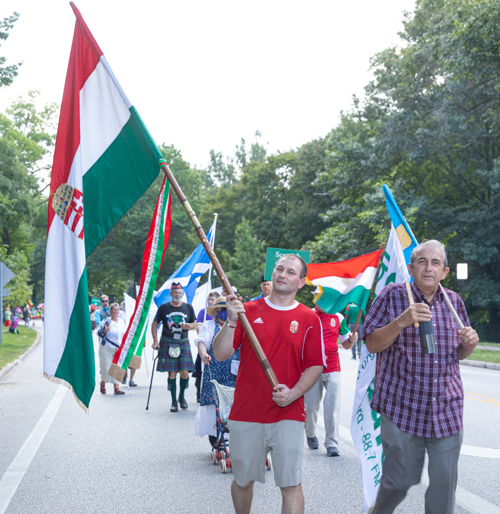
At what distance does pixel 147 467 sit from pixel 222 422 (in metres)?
0.85

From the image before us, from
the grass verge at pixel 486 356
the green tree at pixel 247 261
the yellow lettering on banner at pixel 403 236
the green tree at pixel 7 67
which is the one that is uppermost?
the green tree at pixel 7 67

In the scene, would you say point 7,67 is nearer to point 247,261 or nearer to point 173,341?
point 173,341

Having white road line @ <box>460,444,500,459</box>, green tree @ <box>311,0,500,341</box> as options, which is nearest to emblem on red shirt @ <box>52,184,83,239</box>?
white road line @ <box>460,444,500,459</box>

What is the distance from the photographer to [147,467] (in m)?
6.36

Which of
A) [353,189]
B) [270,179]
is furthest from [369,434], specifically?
[270,179]

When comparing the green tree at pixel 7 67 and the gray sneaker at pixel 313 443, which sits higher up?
the green tree at pixel 7 67

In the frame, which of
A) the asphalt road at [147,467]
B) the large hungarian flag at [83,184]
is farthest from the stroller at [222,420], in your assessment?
the large hungarian flag at [83,184]

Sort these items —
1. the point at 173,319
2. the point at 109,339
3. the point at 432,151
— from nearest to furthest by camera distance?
1. the point at 173,319
2. the point at 109,339
3. the point at 432,151

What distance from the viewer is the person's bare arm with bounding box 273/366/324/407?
3.76 m

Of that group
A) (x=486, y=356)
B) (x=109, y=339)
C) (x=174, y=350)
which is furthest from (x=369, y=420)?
(x=486, y=356)

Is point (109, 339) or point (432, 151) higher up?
point (432, 151)

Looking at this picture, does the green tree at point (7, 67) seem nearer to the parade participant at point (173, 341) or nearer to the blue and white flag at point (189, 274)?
the blue and white flag at point (189, 274)

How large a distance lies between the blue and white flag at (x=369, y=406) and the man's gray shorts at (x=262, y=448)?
3.58 ft

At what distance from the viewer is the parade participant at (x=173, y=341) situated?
32.7 ft
